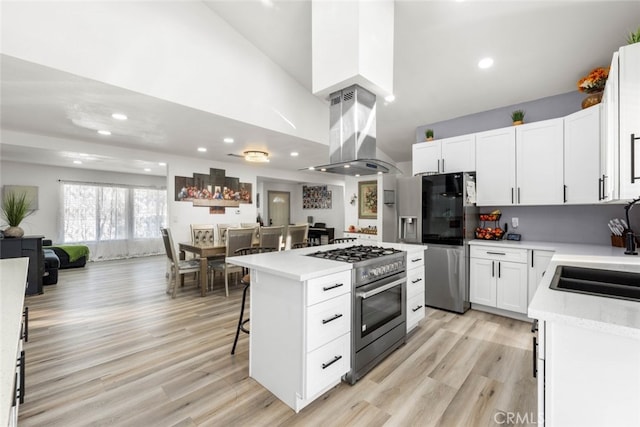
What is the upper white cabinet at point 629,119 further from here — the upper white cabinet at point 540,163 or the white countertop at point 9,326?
the white countertop at point 9,326

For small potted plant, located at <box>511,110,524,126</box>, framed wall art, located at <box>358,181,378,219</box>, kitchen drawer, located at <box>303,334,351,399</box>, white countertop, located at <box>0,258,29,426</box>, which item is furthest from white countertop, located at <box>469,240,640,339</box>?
framed wall art, located at <box>358,181,378,219</box>

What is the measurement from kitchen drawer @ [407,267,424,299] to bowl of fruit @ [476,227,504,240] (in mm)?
1324

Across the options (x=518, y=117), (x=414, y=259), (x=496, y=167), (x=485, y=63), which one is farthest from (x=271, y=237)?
(x=518, y=117)

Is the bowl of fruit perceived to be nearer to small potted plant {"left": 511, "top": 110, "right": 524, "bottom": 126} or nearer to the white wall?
small potted plant {"left": 511, "top": 110, "right": 524, "bottom": 126}

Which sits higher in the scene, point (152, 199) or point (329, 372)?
point (152, 199)

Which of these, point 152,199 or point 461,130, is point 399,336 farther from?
point 152,199

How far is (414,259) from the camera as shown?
9.06ft

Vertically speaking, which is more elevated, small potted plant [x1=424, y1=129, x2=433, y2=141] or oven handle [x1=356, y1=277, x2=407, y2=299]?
small potted plant [x1=424, y1=129, x2=433, y2=141]

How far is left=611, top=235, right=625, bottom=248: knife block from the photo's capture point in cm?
280

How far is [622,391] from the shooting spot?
0.91 meters

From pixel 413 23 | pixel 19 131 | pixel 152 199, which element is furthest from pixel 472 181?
pixel 152 199

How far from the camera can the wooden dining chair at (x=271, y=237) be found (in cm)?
445

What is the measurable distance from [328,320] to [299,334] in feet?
0.69

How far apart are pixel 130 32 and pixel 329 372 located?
324 centimetres
